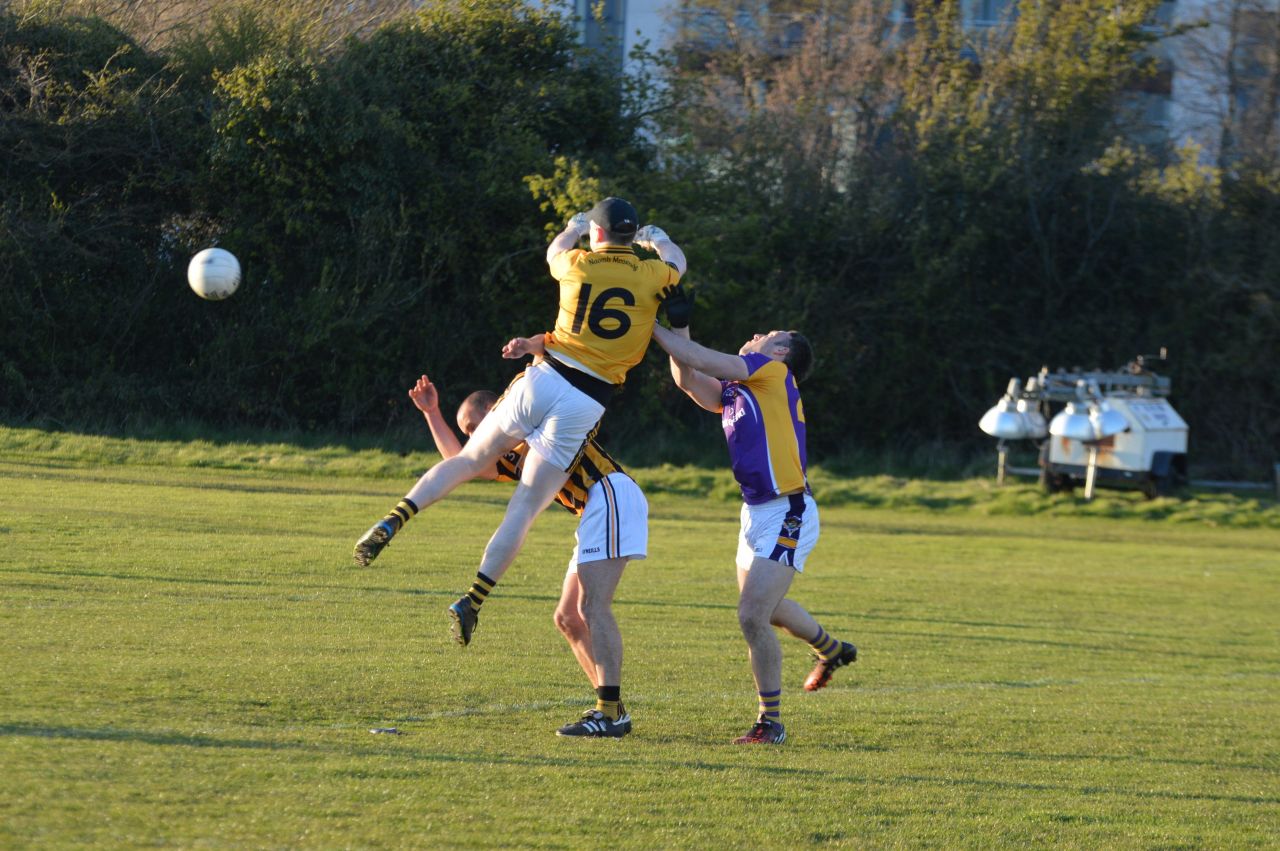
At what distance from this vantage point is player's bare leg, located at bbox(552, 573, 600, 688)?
Result: 7.62 meters

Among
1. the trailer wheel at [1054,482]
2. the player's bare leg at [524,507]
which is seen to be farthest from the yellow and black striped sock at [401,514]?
the trailer wheel at [1054,482]

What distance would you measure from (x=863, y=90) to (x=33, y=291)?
55.2 ft

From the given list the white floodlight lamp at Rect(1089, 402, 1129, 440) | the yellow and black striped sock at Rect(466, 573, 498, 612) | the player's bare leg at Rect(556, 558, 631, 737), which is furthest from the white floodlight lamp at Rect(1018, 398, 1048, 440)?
the yellow and black striped sock at Rect(466, 573, 498, 612)

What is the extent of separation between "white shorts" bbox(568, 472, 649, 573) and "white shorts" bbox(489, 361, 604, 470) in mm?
243

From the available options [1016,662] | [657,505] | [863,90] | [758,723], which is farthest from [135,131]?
[758,723]

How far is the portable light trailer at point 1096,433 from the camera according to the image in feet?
80.1

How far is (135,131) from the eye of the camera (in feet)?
86.7

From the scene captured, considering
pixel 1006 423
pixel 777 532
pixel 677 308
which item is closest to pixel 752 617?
pixel 777 532

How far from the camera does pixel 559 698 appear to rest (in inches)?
329

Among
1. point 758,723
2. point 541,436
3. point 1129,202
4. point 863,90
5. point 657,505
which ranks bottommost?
point 657,505

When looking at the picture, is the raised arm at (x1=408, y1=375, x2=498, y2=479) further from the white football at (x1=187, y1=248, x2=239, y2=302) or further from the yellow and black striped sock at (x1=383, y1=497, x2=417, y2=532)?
the white football at (x1=187, y1=248, x2=239, y2=302)

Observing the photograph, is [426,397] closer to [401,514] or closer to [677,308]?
[401,514]

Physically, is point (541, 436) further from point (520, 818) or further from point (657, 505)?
point (657, 505)

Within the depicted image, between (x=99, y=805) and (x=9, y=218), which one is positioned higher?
(x=9, y=218)
